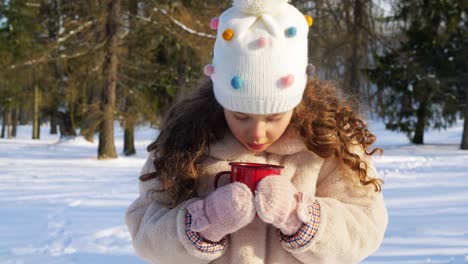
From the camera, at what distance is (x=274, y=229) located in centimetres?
182

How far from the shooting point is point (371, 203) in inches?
73.9

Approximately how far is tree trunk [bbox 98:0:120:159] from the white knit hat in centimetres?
1049

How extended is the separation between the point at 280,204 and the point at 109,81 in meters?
10.8

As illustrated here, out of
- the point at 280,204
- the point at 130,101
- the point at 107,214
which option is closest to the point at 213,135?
the point at 280,204

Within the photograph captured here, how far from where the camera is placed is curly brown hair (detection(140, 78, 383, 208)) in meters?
1.84

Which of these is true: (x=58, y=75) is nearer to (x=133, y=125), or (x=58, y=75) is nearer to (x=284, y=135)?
(x=133, y=125)

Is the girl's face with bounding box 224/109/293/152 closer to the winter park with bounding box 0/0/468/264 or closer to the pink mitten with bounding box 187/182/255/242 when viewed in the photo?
the winter park with bounding box 0/0/468/264

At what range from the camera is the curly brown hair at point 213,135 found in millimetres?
1844

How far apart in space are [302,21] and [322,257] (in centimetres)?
87

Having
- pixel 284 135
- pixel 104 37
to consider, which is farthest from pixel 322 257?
pixel 104 37

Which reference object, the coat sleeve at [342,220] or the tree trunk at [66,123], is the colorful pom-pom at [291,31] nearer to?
the coat sleeve at [342,220]

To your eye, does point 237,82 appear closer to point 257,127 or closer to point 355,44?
point 257,127

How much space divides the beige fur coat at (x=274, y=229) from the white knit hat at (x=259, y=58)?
0.77ft

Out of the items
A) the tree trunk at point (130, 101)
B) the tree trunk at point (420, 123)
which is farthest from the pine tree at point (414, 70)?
the tree trunk at point (130, 101)
